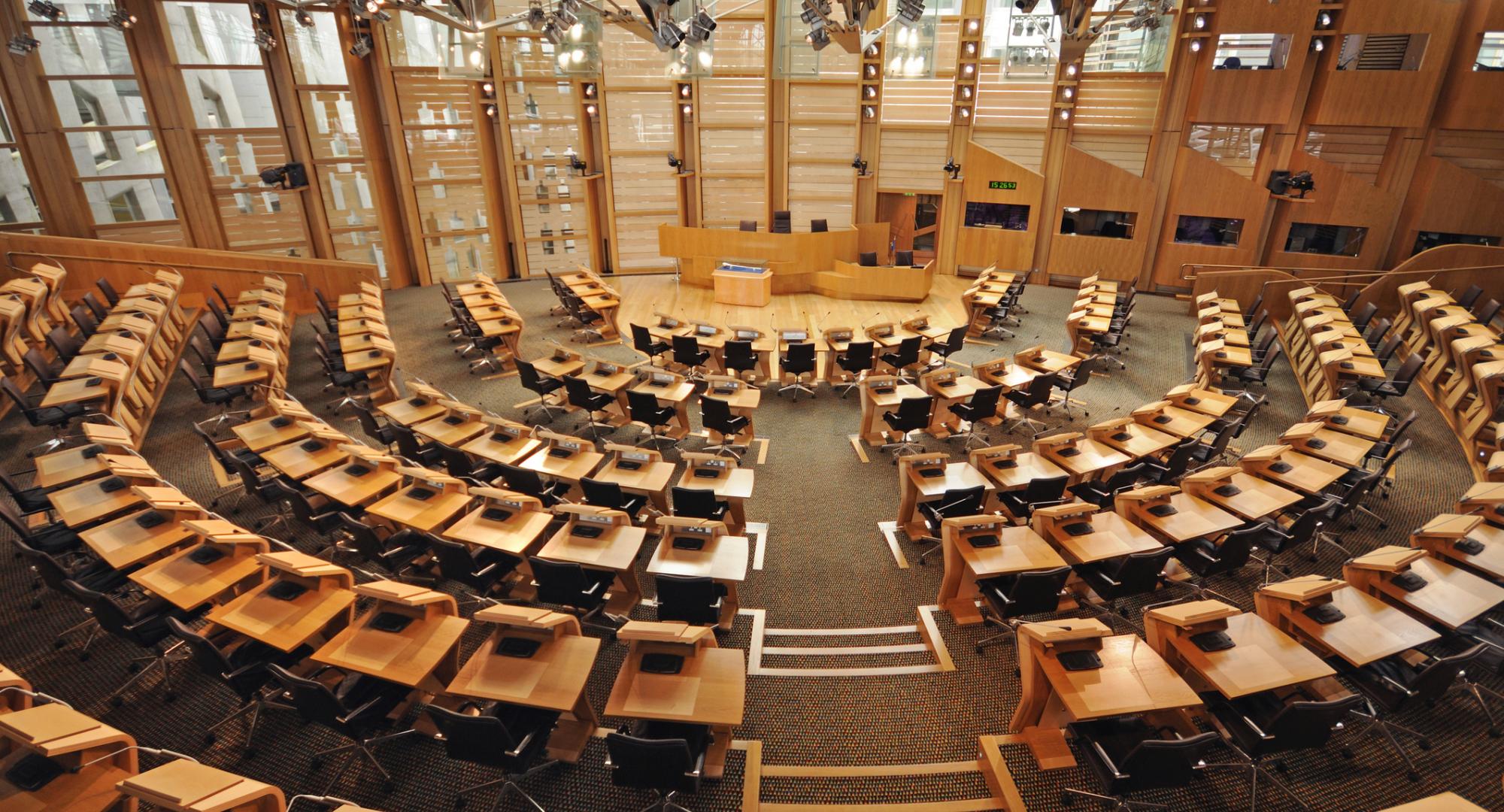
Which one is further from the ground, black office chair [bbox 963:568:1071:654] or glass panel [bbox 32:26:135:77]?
glass panel [bbox 32:26:135:77]

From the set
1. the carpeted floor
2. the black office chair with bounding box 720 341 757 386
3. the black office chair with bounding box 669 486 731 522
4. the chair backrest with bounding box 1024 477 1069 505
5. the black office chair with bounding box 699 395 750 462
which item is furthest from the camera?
the black office chair with bounding box 720 341 757 386

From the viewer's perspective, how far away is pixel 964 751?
15.8 ft

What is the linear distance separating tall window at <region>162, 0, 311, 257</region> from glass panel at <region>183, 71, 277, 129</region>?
13 millimetres

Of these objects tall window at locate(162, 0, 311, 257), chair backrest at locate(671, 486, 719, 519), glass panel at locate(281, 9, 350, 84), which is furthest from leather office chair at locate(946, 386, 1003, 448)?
tall window at locate(162, 0, 311, 257)

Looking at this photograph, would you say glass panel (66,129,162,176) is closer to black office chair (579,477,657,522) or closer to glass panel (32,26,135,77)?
glass panel (32,26,135,77)

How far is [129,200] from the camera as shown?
14.5m

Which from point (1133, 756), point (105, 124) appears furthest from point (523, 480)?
point (105, 124)

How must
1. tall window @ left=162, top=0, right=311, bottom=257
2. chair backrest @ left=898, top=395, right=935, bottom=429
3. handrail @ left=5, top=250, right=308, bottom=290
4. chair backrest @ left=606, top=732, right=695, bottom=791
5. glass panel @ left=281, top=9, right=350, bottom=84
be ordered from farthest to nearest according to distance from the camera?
glass panel @ left=281, top=9, right=350, bottom=84, tall window @ left=162, top=0, right=311, bottom=257, handrail @ left=5, top=250, right=308, bottom=290, chair backrest @ left=898, top=395, right=935, bottom=429, chair backrest @ left=606, top=732, right=695, bottom=791

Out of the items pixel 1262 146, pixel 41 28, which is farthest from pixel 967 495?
pixel 41 28

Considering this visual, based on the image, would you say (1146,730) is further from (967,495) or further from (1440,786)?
(967,495)

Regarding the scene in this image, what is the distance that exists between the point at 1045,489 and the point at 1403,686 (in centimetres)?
283

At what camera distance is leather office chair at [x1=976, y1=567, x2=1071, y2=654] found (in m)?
5.30

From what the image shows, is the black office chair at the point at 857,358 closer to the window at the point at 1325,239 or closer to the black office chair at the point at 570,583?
the black office chair at the point at 570,583

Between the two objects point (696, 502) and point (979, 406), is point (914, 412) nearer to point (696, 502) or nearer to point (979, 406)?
point (979, 406)
